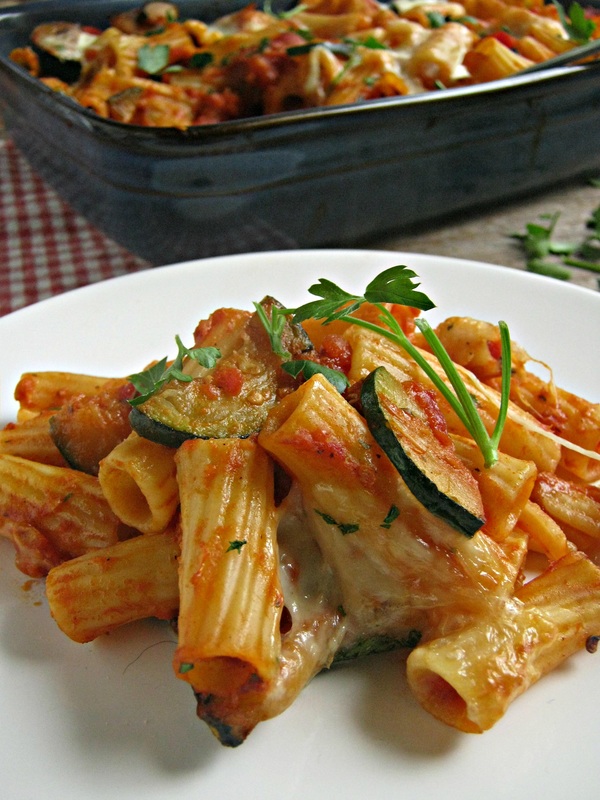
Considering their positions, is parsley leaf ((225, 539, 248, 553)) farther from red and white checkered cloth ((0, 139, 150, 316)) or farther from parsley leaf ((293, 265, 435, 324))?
red and white checkered cloth ((0, 139, 150, 316))

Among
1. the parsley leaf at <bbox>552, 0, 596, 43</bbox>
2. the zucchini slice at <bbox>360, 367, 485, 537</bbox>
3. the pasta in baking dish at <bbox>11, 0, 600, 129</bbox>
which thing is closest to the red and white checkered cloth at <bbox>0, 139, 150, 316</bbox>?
the pasta in baking dish at <bbox>11, 0, 600, 129</bbox>

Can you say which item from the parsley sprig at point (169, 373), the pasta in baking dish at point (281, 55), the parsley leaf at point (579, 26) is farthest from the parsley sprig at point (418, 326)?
the parsley leaf at point (579, 26)

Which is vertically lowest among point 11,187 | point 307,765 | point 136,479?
point 11,187

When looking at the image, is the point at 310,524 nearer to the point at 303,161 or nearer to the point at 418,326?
the point at 418,326

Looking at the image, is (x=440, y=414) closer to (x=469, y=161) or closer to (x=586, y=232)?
(x=469, y=161)

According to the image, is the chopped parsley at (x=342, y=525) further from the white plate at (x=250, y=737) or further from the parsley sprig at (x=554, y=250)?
the parsley sprig at (x=554, y=250)

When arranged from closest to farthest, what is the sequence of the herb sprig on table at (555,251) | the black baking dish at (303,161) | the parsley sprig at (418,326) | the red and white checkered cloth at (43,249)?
the parsley sprig at (418,326) → the black baking dish at (303,161) → the herb sprig on table at (555,251) → the red and white checkered cloth at (43,249)

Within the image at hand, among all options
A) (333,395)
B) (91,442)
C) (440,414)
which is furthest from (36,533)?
(440,414)

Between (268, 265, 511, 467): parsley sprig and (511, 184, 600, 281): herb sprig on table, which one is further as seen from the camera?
(511, 184, 600, 281): herb sprig on table
